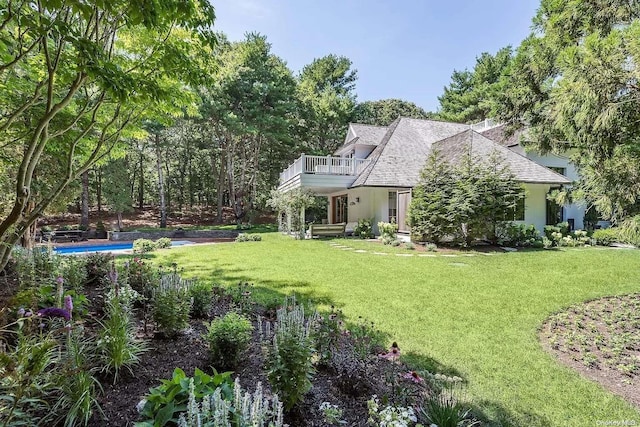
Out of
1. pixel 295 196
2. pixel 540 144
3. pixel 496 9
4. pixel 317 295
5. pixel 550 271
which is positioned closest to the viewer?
pixel 317 295

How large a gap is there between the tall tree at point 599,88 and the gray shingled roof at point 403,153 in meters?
9.54

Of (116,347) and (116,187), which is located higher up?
(116,187)

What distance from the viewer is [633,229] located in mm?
4441

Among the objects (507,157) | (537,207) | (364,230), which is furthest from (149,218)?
(537,207)

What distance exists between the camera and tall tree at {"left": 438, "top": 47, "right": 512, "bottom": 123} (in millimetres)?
31156

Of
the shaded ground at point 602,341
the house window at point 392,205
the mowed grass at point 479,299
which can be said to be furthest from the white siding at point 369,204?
the shaded ground at point 602,341

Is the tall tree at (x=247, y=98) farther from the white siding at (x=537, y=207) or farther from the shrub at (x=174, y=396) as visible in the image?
the shrub at (x=174, y=396)

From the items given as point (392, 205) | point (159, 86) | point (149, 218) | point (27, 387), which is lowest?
point (27, 387)

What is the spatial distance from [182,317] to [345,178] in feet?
47.6

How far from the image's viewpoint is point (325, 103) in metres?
31.3

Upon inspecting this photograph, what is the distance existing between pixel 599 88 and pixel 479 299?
3.70 metres

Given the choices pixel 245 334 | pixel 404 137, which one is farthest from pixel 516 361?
pixel 404 137

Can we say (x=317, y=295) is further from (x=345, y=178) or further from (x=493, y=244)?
(x=345, y=178)

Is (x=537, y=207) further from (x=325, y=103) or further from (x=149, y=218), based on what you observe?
(x=149, y=218)
